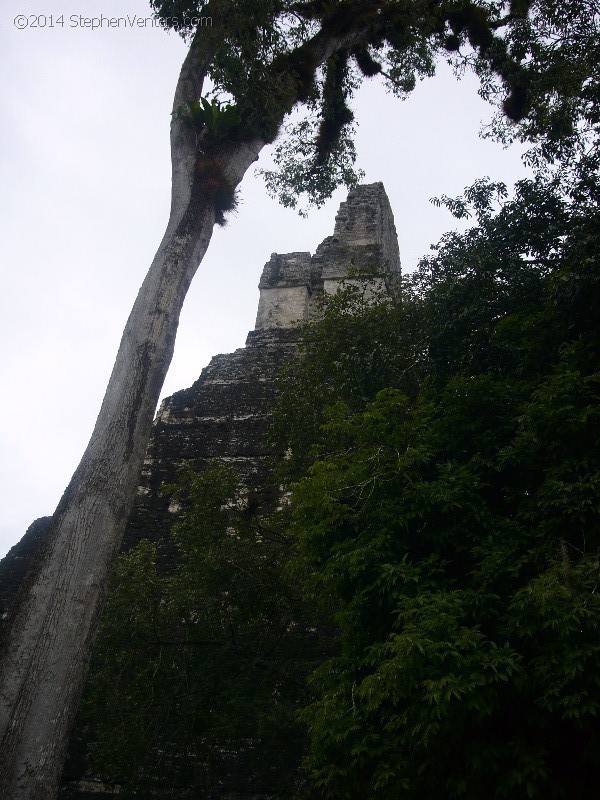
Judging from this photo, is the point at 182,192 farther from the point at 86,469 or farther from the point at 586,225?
the point at 586,225

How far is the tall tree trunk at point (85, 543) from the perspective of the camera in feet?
11.2

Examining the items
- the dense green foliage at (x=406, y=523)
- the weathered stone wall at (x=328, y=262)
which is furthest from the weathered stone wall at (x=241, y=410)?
the dense green foliage at (x=406, y=523)

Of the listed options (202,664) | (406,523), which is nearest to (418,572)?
(406,523)

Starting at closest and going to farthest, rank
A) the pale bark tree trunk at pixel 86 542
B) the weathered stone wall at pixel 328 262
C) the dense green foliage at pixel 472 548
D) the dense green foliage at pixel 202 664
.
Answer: the pale bark tree trunk at pixel 86 542 < the dense green foliage at pixel 472 548 < the dense green foliage at pixel 202 664 < the weathered stone wall at pixel 328 262

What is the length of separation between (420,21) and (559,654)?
750cm

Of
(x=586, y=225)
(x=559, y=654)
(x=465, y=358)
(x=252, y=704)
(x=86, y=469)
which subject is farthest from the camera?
(x=465, y=358)

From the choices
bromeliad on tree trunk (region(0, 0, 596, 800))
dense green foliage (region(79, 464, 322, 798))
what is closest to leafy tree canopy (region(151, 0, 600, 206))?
bromeliad on tree trunk (region(0, 0, 596, 800))

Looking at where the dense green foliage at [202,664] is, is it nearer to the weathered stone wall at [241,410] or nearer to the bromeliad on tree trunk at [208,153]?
the weathered stone wall at [241,410]

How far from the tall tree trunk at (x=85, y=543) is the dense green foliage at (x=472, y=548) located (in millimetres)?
1398

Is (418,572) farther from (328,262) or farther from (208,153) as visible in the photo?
(328,262)

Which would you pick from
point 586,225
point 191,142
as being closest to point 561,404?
point 586,225

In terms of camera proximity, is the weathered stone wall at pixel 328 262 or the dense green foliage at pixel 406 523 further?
the weathered stone wall at pixel 328 262

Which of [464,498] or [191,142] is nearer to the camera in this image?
[464,498]

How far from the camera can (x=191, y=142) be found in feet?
19.5
